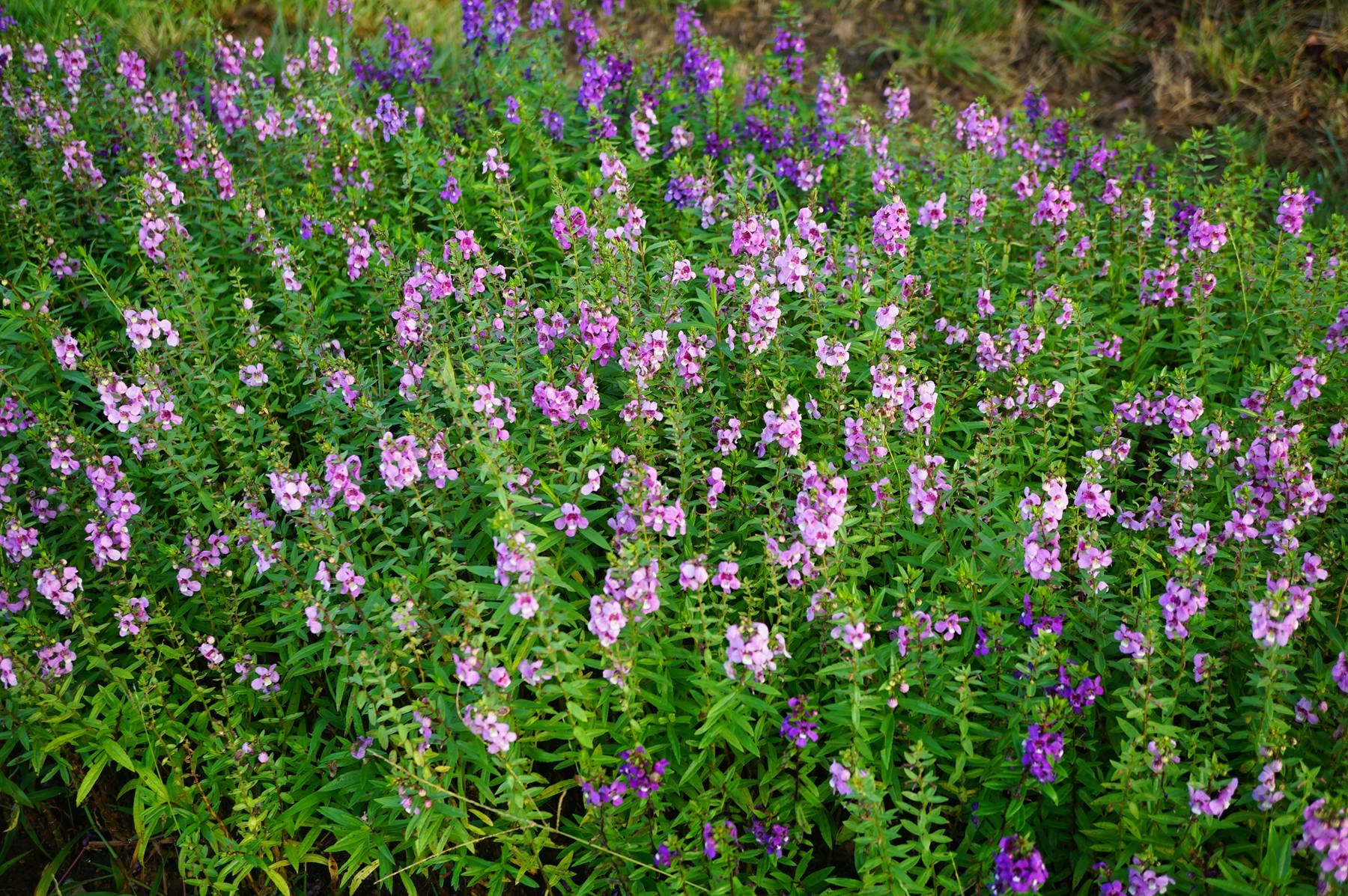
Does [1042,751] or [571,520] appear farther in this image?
[571,520]

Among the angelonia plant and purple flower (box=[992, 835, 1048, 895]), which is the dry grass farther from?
purple flower (box=[992, 835, 1048, 895])

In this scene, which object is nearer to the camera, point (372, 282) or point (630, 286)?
point (630, 286)

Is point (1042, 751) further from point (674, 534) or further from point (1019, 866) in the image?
point (674, 534)

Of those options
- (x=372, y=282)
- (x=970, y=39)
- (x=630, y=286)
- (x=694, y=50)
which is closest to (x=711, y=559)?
(x=630, y=286)

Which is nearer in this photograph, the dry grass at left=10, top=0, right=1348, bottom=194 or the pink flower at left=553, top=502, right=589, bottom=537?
the pink flower at left=553, top=502, right=589, bottom=537

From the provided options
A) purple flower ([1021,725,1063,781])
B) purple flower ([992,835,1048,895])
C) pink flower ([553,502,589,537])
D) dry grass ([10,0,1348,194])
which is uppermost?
dry grass ([10,0,1348,194])

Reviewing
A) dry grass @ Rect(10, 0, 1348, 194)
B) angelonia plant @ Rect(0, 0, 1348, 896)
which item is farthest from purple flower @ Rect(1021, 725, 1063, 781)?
dry grass @ Rect(10, 0, 1348, 194)

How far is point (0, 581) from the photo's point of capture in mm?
3980

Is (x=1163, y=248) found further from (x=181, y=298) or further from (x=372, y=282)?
(x=181, y=298)

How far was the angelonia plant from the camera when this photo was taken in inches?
133

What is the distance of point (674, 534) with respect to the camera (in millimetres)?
3467

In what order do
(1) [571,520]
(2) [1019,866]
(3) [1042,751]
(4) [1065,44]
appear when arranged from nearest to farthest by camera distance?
(2) [1019,866], (3) [1042,751], (1) [571,520], (4) [1065,44]

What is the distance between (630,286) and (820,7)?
6291mm

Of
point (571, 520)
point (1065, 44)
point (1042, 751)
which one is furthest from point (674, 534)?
point (1065, 44)
